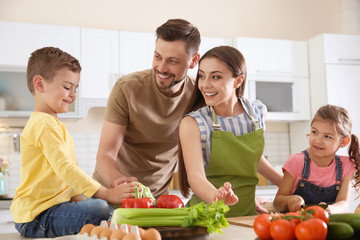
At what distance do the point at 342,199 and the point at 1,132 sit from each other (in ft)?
10.6

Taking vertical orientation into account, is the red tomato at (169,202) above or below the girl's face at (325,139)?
below

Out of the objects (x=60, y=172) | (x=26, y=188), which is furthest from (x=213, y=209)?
(x=26, y=188)

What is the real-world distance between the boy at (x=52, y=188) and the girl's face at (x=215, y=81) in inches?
19.0

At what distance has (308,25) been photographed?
519 cm

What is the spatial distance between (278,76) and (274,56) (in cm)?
21

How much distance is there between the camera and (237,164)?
5.62 feet

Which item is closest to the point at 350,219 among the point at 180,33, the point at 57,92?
the point at 57,92

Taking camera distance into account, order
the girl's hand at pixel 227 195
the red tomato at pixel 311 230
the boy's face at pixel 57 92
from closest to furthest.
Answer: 1. the red tomato at pixel 311 230
2. the girl's hand at pixel 227 195
3. the boy's face at pixel 57 92

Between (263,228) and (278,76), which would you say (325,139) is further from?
(278,76)

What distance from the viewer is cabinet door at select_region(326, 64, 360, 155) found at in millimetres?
4449

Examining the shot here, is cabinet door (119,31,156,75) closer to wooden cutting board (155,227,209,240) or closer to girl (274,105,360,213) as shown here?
girl (274,105,360,213)

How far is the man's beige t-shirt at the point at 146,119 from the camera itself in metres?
2.10

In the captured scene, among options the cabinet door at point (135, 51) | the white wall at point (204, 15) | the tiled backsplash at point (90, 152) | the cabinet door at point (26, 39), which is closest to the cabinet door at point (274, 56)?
the white wall at point (204, 15)

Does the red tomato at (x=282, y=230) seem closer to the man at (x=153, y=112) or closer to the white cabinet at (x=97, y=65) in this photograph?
the man at (x=153, y=112)
